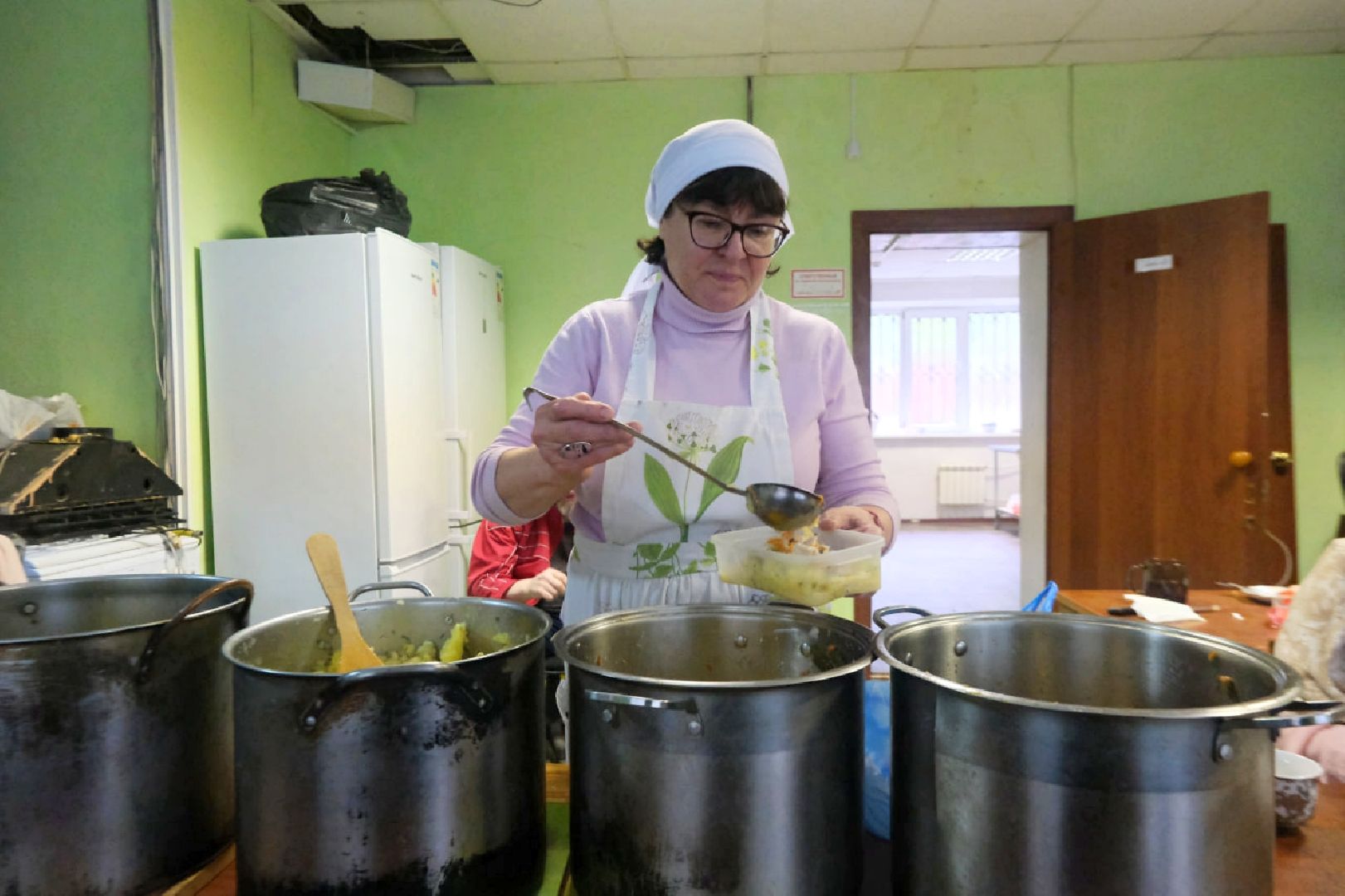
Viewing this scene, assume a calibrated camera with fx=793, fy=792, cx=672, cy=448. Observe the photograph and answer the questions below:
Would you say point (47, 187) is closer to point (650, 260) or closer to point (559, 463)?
point (650, 260)

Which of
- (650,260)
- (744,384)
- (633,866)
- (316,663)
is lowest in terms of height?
(633,866)

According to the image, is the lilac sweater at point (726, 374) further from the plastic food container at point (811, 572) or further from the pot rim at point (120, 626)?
the pot rim at point (120, 626)

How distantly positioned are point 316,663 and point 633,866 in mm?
424

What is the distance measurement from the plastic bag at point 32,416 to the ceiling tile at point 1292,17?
461 centimetres

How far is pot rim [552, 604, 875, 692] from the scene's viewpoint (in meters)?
0.61

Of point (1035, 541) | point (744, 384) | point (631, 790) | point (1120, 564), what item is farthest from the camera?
point (1035, 541)

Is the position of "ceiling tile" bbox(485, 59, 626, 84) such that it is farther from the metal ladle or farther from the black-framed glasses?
the metal ladle

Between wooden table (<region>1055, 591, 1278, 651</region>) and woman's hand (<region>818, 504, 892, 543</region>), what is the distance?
0.95 meters

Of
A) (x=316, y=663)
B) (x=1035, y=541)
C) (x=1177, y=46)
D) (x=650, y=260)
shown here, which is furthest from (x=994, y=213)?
(x=316, y=663)

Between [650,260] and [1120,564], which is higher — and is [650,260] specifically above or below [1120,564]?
above

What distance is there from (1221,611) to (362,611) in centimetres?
244

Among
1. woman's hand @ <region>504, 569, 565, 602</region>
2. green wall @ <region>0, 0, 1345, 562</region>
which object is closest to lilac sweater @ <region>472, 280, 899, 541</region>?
woman's hand @ <region>504, 569, 565, 602</region>

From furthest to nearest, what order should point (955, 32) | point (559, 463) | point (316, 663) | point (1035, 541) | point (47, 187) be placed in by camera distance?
point (1035, 541) → point (955, 32) → point (47, 187) → point (559, 463) → point (316, 663)

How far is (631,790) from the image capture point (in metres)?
0.65
